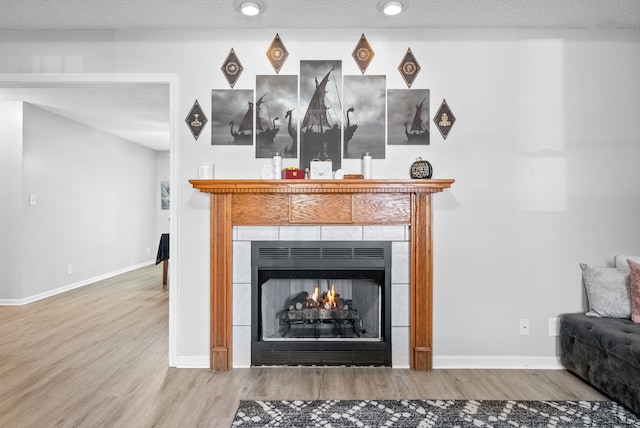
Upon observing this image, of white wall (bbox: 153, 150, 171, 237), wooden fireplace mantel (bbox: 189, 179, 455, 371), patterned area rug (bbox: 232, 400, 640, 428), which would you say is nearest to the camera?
patterned area rug (bbox: 232, 400, 640, 428)

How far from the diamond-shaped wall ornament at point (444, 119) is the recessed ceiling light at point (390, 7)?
0.71 m

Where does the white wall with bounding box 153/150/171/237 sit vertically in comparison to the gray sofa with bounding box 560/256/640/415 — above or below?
above

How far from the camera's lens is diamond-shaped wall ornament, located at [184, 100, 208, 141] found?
103 inches

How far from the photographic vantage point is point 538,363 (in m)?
2.60

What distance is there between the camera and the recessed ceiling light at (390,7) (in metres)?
2.31

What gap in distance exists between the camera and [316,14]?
2451 mm

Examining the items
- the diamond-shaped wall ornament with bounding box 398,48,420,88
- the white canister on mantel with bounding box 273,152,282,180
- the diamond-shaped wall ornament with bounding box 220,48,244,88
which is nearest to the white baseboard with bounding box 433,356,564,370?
the white canister on mantel with bounding box 273,152,282,180

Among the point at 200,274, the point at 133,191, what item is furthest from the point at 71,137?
the point at 200,274

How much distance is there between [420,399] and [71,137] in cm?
574

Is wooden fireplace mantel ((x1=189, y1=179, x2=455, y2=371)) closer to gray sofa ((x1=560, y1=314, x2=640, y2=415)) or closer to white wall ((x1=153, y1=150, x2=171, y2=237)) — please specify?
gray sofa ((x1=560, y1=314, x2=640, y2=415))

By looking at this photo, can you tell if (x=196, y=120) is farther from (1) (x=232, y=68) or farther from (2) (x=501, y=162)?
(2) (x=501, y=162)

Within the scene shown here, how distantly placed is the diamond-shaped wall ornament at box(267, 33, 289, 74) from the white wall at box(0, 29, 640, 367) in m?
0.18

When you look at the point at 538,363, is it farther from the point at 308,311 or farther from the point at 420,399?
the point at 308,311

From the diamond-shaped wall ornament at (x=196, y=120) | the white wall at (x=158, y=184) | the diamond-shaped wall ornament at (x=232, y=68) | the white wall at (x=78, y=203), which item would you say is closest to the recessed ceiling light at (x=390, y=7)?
the diamond-shaped wall ornament at (x=232, y=68)
